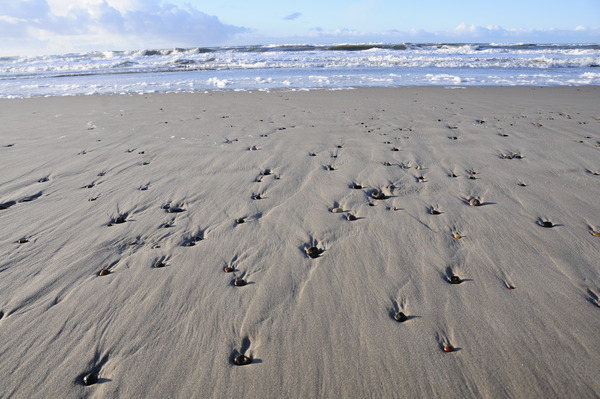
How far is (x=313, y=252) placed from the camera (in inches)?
103

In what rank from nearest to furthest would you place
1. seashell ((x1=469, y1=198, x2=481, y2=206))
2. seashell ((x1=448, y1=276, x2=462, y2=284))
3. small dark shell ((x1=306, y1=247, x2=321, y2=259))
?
seashell ((x1=448, y1=276, x2=462, y2=284)) < small dark shell ((x1=306, y1=247, x2=321, y2=259)) < seashell ((x1=469, y1=198, x2=481, y2=206))

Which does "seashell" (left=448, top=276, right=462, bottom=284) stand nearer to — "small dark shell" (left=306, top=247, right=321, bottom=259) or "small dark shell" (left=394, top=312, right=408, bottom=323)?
"small dark shell" (left=394, top=312, right=408, bottom=323)

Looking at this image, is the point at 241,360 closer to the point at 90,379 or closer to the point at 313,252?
the point at 90,379

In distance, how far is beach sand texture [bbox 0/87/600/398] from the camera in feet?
5.55

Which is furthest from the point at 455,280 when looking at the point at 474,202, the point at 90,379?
the point at 90,379

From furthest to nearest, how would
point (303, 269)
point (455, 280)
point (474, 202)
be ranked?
point (474, 202)
point (303, 269)
point (455, 280)

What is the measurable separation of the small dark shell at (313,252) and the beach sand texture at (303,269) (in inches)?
0.4

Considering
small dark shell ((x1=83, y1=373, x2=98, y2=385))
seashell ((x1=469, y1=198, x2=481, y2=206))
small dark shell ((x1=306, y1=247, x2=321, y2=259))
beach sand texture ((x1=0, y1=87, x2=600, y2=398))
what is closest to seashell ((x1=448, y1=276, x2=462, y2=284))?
beach sand texture ((x1=0, y1=87, x2=600, y2=398))

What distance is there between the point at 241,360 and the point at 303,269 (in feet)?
2.70

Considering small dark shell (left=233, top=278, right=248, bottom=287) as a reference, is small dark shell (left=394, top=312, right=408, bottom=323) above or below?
above

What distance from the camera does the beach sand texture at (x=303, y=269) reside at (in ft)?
5.55

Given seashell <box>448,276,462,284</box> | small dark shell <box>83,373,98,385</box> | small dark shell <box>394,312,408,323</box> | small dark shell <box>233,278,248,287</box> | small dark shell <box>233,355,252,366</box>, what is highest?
seashell <box>448,276,462,284</box>

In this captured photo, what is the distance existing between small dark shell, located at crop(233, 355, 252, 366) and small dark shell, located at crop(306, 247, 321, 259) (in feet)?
3.17

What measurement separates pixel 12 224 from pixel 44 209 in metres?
0.31
